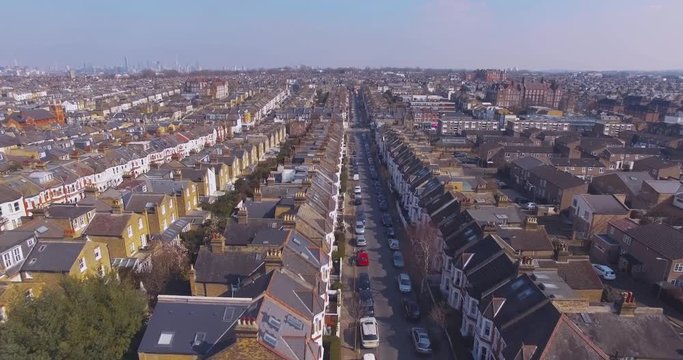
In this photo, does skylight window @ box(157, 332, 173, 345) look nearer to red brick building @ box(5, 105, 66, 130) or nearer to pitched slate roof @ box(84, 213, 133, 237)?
pitched slate roof @ box(84, 213, 133, 237)

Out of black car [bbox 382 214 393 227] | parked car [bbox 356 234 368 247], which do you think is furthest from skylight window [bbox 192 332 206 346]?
black car [bbox 382 214 393 227]

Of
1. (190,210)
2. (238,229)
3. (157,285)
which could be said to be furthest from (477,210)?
(190,210)

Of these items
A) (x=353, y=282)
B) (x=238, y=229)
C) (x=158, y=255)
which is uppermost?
(x=238, y=229)

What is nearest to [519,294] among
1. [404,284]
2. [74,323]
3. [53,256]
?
[404,284]

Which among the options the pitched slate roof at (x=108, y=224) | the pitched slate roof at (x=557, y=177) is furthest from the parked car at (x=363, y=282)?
the pitched slate roof at (x=557, y=177)

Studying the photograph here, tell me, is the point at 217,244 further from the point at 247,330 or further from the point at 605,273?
the point at 605,273

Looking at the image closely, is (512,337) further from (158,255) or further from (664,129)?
(664,129)
